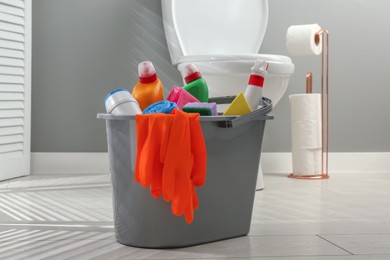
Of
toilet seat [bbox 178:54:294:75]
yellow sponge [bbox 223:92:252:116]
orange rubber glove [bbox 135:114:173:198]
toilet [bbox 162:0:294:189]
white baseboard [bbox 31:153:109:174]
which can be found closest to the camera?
orange rubber glove [bbox 135:114:173:198]

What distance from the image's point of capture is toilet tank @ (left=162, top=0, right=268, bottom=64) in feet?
8.23

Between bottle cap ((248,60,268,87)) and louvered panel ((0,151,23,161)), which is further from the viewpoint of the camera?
louvered panel ((0,151,23,161))

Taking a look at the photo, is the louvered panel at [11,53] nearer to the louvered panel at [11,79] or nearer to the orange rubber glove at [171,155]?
the louvered panel at [11,79]

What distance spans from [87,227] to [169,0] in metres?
1.30

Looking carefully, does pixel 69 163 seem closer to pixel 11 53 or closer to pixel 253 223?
pixel 11 53

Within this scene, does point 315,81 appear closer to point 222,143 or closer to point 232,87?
point 232,87

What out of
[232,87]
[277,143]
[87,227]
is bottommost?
[87,227]

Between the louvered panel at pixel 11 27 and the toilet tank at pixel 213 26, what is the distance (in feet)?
1.91

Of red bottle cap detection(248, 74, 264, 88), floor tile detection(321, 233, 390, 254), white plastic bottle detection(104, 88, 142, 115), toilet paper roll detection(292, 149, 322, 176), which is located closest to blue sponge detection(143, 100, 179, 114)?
white plastic bottle detection(104, 88, 142, 115)

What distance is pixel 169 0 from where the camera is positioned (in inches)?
99.7

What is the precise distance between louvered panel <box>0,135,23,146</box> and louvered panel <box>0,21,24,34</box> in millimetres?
414

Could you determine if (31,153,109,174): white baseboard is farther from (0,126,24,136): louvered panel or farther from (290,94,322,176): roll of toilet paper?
(290,94,322,176): roll of toilet paper

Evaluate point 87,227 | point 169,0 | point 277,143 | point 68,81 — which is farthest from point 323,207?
point 68,81

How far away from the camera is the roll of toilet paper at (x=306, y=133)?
253 centimetres
